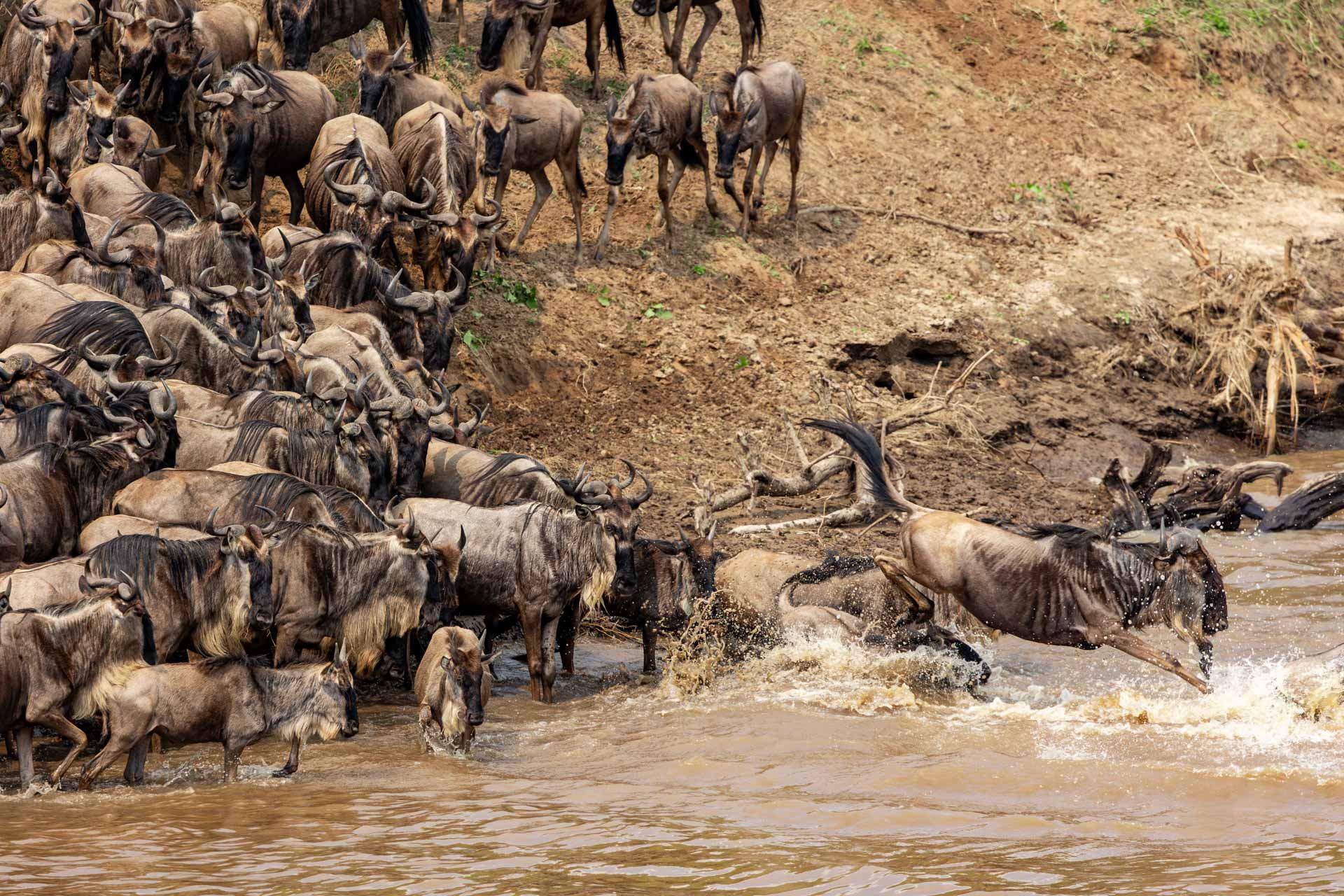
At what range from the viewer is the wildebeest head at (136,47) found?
13.8m

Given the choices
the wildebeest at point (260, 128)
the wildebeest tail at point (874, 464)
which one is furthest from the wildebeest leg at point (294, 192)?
the wildebeest tail at point (874, 464)

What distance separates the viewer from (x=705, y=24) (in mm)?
18500

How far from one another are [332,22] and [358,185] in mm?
3676

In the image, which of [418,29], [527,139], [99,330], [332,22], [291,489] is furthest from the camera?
[418,29]

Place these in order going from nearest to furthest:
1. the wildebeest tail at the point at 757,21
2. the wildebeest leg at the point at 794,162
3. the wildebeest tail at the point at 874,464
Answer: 1. the wildebeest tail at the point at 874,464
2. the wildebeest leg at the point at 794,162
3. the wildebeest tail at the point at 757,21

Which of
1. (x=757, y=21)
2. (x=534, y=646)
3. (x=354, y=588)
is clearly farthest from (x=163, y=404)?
(x=757, y=21)

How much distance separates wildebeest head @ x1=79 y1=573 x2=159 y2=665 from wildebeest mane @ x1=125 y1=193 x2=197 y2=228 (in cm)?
543

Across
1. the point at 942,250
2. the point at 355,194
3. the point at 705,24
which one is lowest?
the point at 942,250

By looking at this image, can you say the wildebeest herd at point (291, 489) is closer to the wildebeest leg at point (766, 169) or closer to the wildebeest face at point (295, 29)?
the wildebeest face at point (295, 29)

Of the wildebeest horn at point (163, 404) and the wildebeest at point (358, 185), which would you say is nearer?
the wildebeest horn at point (163, 404)

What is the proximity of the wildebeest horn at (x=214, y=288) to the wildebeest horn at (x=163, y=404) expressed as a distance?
7.15 feet

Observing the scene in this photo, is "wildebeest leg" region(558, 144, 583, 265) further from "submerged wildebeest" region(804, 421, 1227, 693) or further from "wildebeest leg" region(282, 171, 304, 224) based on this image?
"submerged wildebeest" region(804, 421, 1227, 693)

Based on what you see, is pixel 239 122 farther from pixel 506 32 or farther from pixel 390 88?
pixel 506 32

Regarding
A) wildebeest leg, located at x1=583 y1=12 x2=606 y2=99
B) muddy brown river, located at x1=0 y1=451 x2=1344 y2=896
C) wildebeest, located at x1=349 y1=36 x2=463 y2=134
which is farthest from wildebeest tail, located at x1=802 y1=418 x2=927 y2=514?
wildebeest leg, located at x1=583 y1=12 x2=606 y2=99
